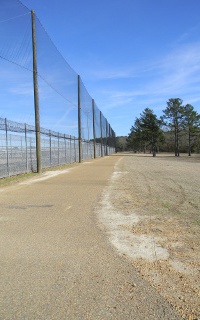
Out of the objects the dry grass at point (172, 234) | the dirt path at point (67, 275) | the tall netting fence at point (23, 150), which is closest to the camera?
the dirt path at point (67, 275)

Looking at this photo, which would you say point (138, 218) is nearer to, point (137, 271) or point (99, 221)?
point (99, 221)

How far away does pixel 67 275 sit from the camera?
3883 millimetres

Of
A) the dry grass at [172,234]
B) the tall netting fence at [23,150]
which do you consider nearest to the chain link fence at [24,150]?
the tall netting fence at [23,150]

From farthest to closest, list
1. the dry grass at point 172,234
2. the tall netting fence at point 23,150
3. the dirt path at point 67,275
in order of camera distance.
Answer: the tall netting fence at point 23,150 < the dry grass at point 172,234 < the dirt path at point 67,275

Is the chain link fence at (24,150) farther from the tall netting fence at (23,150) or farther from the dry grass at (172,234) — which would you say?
the dry grass at (172,234)

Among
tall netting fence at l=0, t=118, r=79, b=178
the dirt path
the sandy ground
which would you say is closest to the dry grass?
the sandy ground

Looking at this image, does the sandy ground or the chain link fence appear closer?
the sandy ground

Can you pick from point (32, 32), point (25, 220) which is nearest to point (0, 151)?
point (32, 32)

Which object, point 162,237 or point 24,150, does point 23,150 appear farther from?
point 162,237

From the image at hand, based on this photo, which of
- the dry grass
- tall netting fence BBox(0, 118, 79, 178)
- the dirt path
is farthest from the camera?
tall netting fence BBox(0, 118, 79, 178)

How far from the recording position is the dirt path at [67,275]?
3088mm

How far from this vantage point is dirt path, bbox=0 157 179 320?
309 centimetres

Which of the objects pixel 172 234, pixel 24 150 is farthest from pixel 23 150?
pixel 172 234

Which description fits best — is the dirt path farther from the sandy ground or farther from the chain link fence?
the chain link fence
